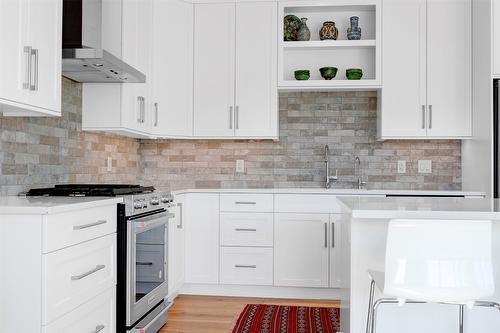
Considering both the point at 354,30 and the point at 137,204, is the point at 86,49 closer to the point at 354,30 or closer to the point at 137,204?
the point at 137,204

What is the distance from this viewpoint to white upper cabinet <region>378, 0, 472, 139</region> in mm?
4500

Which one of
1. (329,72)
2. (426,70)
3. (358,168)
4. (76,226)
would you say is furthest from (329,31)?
(76,226)

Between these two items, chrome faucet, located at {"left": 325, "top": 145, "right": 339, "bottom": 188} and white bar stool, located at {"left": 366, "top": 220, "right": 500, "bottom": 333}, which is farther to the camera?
chrome faucet, located at {"left": 325, "top": 145, "right": 339, "bottom": 188}

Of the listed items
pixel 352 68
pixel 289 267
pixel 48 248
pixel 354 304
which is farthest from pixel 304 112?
pixel 48 248

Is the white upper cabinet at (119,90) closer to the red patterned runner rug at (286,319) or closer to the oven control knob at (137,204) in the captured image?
the oven control knob at (137,204)

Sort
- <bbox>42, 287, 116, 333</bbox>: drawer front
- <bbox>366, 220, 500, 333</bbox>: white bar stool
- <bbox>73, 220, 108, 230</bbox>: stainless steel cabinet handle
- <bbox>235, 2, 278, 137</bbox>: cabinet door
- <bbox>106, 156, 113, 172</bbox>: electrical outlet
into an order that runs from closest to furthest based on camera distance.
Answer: <bbox>366, 220, 500, 333</bbox>: white bar stool, <bbox>42, 287, 116, 333</bbox>: drawer front, <bbox>73, 220, 108, 230</bbox>: stainless steel cabinet handle, <bbox>106, 156, 113, 172</bbox>: electrical outlet, <bbox>235, 2, 278, 137</bbox>: cabinet door

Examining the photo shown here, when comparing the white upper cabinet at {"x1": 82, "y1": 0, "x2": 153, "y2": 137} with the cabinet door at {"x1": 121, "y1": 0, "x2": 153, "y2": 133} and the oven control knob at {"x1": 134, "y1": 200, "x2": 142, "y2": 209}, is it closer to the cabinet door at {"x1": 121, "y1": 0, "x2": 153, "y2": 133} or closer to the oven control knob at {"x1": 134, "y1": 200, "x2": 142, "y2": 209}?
the cabinet door at {"x1": 121, "y1": 0, "x2": 153, "y2": 133}

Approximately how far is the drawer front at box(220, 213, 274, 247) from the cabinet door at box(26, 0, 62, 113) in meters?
1.99

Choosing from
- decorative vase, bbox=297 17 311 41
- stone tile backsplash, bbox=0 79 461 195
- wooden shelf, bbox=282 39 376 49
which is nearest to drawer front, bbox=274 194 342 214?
stone tile backsplash, bbox=0 79 461 195

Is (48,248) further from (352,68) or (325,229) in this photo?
(352,68)

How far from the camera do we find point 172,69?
4.62m

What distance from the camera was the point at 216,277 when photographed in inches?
174

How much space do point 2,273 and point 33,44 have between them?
3.50 feet

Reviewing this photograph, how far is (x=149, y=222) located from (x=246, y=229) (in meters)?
1.33
